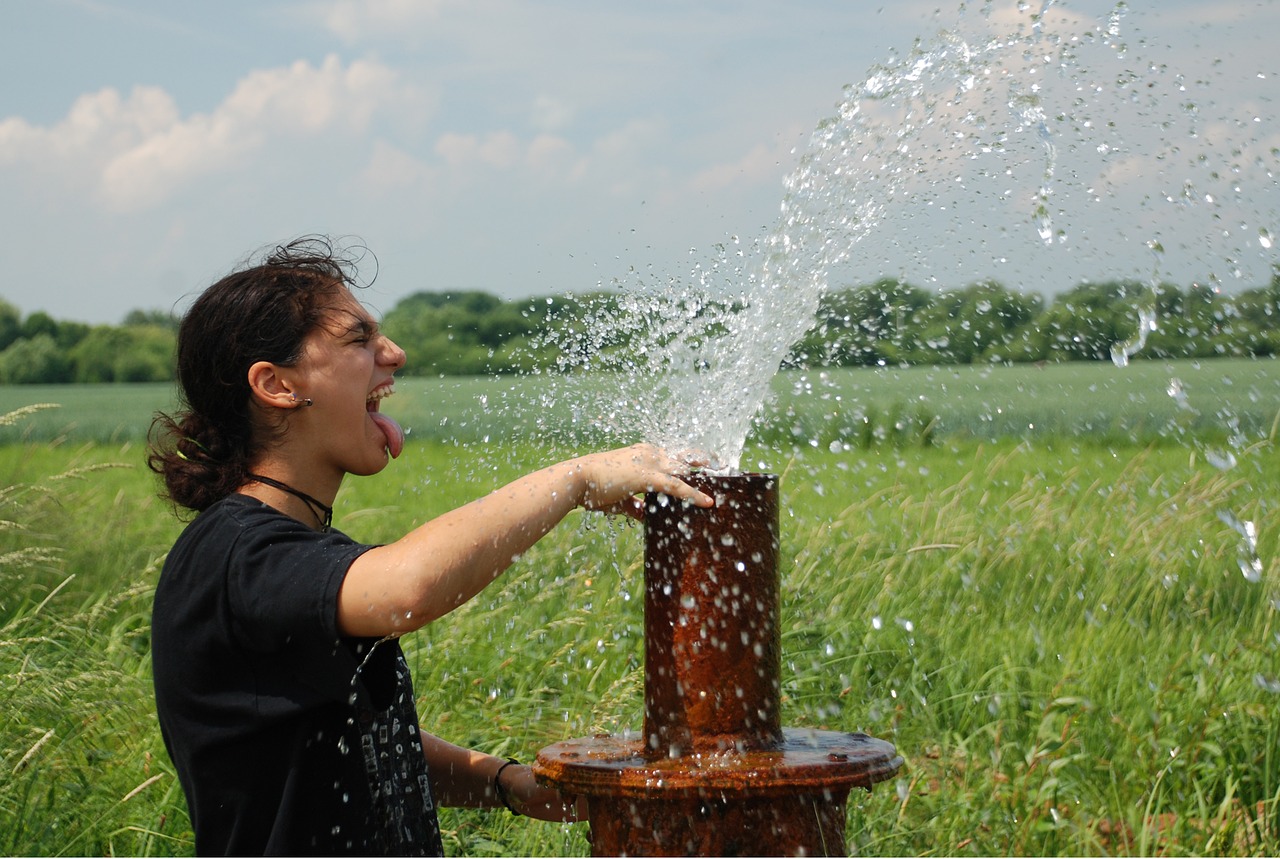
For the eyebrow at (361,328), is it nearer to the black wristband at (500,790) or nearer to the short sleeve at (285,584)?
the short sleeve at (285,584)

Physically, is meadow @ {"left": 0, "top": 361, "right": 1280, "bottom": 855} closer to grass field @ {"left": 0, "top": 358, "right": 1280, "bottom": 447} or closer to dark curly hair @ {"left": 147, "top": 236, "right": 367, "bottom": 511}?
grass field @ {"left": 0, "top": 358, "right": 1280, "bottom": 447}

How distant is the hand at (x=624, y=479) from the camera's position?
201 centimetres

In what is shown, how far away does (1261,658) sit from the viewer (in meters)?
4.61

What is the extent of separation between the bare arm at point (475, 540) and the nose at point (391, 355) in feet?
1.43

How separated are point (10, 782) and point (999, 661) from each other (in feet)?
11.4

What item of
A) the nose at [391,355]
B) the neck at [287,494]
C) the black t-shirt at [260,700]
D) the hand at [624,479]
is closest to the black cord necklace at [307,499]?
the neck at [287,494]

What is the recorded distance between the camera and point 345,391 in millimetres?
2250

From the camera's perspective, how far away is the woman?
1.91 m

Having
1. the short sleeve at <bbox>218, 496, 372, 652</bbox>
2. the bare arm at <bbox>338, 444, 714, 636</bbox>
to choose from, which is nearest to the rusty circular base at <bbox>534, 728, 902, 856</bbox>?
the bare arm at <bbox>338, 444, 714, 636</bbox>

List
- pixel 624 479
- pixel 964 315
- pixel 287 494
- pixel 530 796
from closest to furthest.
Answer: pixel 624 479, pixel 287 494, pixel 530 796, pixel 964 315

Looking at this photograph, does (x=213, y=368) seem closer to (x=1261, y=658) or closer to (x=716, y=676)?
(x=716, y=676)

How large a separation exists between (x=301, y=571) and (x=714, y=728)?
0.73 metres

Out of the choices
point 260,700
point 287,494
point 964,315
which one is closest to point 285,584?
point 260,700

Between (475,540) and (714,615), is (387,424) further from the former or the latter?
(714,615)
